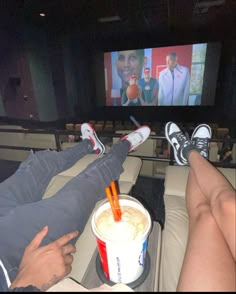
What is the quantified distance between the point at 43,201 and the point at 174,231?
538mm

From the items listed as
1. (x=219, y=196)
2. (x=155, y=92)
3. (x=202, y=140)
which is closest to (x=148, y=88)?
(x=155, y=92)

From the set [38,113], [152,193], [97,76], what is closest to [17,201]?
[152,193]

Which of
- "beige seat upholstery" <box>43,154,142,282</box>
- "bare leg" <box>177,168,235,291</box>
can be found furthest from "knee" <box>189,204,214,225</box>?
"beige seat upholstery" <box>43,154,142,282</box>

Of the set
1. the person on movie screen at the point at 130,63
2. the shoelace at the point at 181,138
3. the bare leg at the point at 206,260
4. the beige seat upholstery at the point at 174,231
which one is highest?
the person on movie screen at the point at 130,63

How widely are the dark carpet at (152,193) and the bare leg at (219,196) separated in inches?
30.1

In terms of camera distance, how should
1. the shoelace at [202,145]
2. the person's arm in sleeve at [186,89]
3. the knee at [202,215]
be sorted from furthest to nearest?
the person's arm in sleeve at [186,89], the shoelace at [202,145], the knee at [202,215]

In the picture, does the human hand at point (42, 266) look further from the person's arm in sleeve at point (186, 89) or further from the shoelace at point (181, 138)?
the person's arm in sleeve at point (186, 89)

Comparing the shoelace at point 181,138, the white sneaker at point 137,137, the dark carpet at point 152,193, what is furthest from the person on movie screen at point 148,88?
the shoelace at point 181,138

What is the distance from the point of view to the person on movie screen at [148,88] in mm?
3527

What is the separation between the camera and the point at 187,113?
3.80 meters

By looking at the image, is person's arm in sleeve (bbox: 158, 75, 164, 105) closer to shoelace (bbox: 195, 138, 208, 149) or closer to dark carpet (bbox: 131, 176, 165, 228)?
dark carpet (bbox: 131, 176, 165, 228)

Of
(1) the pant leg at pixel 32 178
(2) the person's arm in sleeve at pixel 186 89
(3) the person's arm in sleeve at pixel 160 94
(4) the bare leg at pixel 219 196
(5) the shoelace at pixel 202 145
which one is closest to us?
(4) the bare leg at pixel 219 196

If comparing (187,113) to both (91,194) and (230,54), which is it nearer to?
(230,54)

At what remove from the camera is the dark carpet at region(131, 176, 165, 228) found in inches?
63.6
